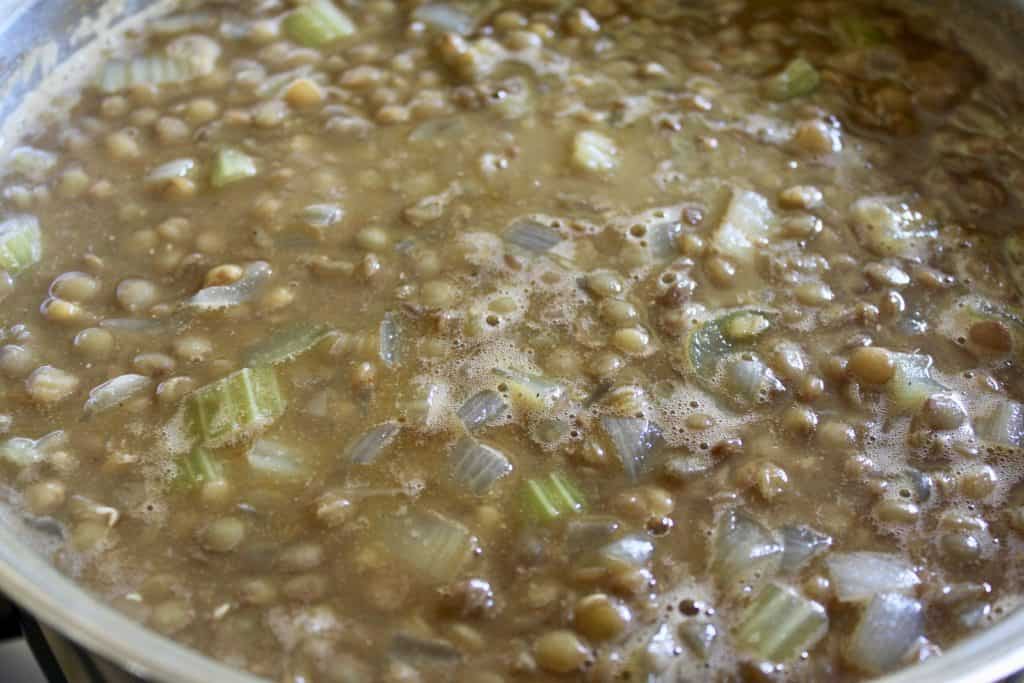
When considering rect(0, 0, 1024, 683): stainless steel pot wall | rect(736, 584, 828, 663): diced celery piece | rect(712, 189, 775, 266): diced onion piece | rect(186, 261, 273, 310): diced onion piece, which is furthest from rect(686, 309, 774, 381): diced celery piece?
rect(186, 261, 273, 310): diced onion piece

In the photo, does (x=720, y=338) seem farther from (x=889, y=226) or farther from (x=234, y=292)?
(x=234, y=292)

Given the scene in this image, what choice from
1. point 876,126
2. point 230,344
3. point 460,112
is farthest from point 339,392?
point 876,126

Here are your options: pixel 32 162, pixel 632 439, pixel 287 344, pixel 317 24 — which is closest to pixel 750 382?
pixel 632 439

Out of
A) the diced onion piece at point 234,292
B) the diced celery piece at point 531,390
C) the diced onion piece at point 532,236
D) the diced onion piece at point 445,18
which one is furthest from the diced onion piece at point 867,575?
the diced onion piece at point 445,18

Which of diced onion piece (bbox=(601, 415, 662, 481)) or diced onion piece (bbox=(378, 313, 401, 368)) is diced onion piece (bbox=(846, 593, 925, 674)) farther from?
diced onion piece (bbox=(378, 313, 401, 368))

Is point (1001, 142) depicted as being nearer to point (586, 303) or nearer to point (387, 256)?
point (586, 303)

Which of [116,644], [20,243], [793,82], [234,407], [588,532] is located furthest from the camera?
[793,82]
